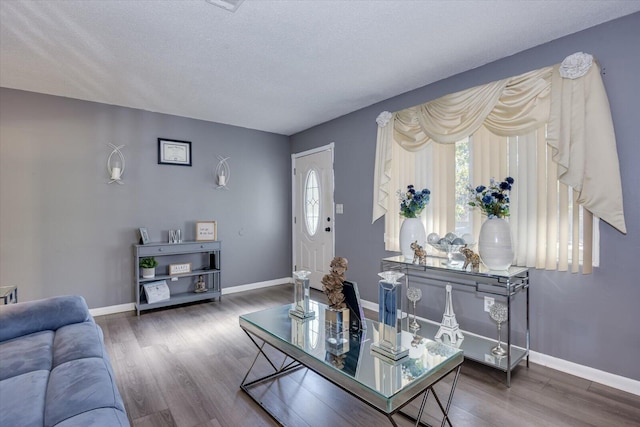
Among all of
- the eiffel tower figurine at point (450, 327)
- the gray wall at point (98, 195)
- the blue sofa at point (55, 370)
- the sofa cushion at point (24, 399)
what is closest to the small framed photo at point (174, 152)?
the gray wall at point (98, 195)

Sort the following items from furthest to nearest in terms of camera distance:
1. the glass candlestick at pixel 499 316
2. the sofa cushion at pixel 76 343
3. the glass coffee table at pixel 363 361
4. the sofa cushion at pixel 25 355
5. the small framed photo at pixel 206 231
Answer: the small framed photo at pixel 206 231 → the glass candlestick at pixel 499 316 → the sofa cushion at pixel 76 343 → the sofa cushion at pixel 25 355 → the glass coffee table at pixel 363 361

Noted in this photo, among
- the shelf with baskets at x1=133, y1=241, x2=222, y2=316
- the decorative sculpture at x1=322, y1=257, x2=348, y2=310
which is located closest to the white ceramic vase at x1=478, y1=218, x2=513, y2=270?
the decorative sculpture at x1=322, y1=257, x2=348, y2=310

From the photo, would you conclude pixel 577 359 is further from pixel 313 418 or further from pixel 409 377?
pixel 313 418

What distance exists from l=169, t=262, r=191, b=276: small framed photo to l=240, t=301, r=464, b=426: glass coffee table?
Result: 2317mm

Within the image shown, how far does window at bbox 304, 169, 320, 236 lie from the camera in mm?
4785

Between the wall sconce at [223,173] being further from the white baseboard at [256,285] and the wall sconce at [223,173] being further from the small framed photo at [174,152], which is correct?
the white baseboard at [256,285]

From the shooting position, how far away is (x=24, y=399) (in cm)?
124

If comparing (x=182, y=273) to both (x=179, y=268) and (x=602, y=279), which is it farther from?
(x=602, y=279)

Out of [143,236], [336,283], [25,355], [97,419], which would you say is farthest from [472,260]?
[143,236]

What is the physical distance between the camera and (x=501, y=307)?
2.45m

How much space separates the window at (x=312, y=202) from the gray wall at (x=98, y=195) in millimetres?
829

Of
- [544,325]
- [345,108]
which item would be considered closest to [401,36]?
[345,108]

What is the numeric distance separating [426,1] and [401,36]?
15.5 inches

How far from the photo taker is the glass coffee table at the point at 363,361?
52.1 inches
